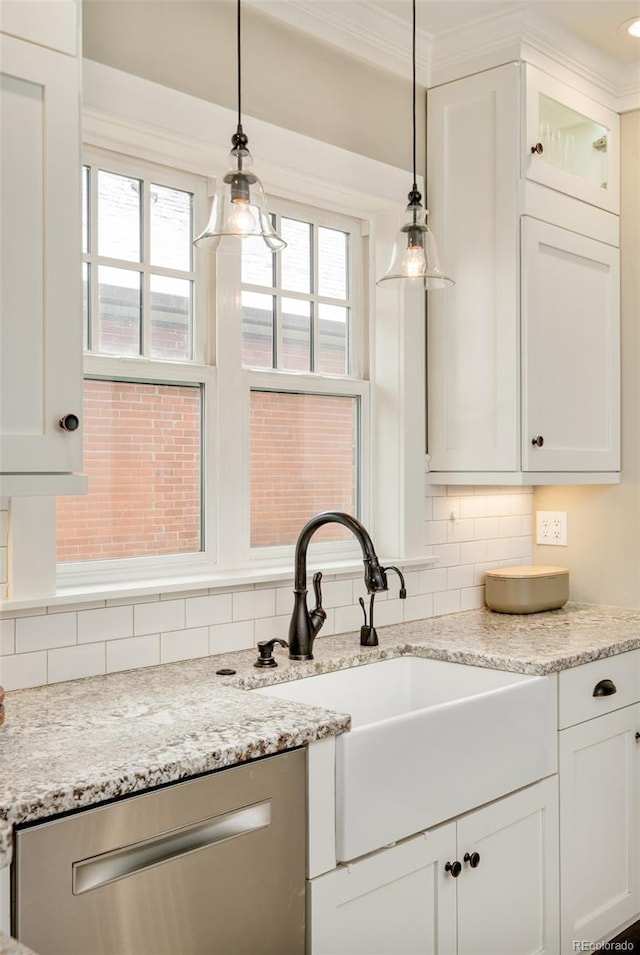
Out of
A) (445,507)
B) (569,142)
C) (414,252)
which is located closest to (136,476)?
(414,252)

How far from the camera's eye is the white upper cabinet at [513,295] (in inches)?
110

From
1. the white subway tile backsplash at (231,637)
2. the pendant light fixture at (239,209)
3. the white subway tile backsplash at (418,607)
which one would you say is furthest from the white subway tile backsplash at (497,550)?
the pendant light fixture at (239,209)

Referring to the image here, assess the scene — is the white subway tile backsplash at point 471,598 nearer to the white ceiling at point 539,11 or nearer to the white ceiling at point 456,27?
the white ceiling at point 456,27

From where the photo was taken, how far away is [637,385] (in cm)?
317

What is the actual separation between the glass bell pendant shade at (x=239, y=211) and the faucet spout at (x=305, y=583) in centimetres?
77

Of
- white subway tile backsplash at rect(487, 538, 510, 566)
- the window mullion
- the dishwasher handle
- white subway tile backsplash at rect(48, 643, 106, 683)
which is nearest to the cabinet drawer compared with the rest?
white subway tile backsplash at rect(487, 538, 510, 566)

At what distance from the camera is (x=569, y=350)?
297cm

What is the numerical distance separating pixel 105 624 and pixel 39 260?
92cm

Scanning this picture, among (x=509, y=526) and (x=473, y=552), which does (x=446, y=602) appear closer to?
(x=473, y=552)

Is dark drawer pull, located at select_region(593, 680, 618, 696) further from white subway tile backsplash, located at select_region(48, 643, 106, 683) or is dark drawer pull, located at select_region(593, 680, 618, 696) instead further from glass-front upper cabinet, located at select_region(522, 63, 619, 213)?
glass-front upper cabinet, located at select_region(522, 63, 619, 213)

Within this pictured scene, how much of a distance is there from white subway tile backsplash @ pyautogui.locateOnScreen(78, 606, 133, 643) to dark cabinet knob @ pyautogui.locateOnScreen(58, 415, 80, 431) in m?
0.61

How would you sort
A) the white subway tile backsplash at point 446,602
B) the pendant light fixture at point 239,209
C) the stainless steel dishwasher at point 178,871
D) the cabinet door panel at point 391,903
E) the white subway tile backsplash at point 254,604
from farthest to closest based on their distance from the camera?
the white subway tile backsplash at point 446,602 < the white subway tile backsplash at point 254,604 < the pendant light fixture at point 239,209 < the cabinet door panel at point 391,903 < the stainless steel dishwasher at point 178,871

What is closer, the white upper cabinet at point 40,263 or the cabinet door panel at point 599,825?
the white upper cabinet at point 40,263

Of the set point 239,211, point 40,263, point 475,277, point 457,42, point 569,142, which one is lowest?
point 40,263
